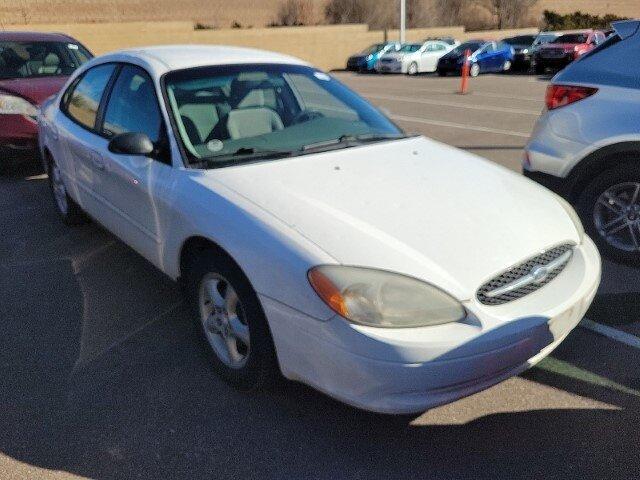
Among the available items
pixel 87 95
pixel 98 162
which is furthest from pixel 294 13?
pixel 98 162

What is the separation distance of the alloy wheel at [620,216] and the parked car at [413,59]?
23552mm

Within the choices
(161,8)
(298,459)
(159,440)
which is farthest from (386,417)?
(161,8)

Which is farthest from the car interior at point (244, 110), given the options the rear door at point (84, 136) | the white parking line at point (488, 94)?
the white parking line at point (488, 94)

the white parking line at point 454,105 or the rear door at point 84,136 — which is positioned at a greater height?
the rear door at point 84,136

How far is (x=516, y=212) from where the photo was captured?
3.04 m

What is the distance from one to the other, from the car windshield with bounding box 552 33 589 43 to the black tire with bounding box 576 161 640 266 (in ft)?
77.6

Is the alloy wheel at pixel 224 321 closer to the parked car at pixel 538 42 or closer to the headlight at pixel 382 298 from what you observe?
the headlight at pixel 382 298

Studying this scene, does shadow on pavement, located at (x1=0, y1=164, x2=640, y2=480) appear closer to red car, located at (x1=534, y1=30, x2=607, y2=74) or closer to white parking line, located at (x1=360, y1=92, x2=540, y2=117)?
white parking line, located at (x1=360, y1=92, x2=540, y2=117)

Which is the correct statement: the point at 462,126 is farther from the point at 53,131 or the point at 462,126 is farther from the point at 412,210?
the point at 412,210

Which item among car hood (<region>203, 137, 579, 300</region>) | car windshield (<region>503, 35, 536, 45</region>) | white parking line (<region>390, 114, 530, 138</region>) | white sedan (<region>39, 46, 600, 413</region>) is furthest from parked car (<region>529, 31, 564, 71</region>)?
car hood (<region>203, 137, 579, 300</region>)

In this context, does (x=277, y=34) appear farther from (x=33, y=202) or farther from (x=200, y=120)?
(x=200, y=120)

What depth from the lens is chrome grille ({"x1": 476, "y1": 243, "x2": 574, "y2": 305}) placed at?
8.44 feet

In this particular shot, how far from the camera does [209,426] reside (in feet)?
9.55

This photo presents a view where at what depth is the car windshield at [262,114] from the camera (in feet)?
11.6
